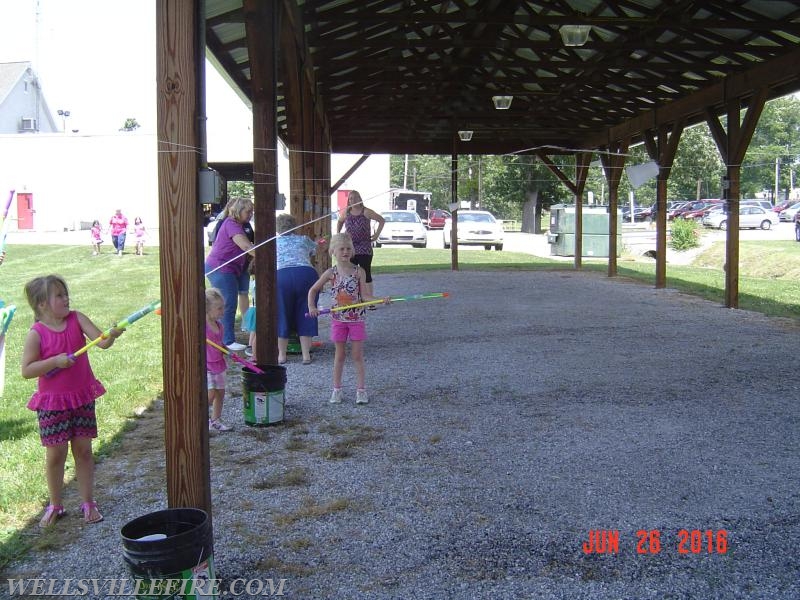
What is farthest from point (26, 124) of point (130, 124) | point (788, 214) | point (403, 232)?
point (130, 124)

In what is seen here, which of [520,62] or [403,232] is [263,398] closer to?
[520,62]

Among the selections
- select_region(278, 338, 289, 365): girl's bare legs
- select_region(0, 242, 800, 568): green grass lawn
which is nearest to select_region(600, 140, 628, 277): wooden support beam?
select_region(0, 242, 800, 568): green grass lawn

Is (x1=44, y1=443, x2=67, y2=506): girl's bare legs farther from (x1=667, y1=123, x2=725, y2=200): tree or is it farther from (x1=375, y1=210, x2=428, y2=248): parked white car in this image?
(x1=667, y1=123, x2=725, y2=200): tree

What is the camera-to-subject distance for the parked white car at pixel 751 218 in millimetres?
40906

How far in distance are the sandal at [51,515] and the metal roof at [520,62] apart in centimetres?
459

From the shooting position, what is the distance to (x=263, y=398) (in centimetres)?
534

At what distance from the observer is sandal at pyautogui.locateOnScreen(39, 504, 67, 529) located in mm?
3693

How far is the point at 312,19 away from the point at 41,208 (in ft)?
101

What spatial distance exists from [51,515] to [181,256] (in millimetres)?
1595

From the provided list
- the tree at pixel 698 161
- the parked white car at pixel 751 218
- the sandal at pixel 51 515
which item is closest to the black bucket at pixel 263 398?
the sandal at pixel 51 515

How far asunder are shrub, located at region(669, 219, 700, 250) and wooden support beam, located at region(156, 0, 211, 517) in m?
26.8

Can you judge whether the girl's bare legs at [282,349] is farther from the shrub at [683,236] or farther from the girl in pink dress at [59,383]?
the shrub at [683,236]

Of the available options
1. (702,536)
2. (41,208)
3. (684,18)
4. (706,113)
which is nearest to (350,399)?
(702,536)

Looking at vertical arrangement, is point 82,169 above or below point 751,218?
above
